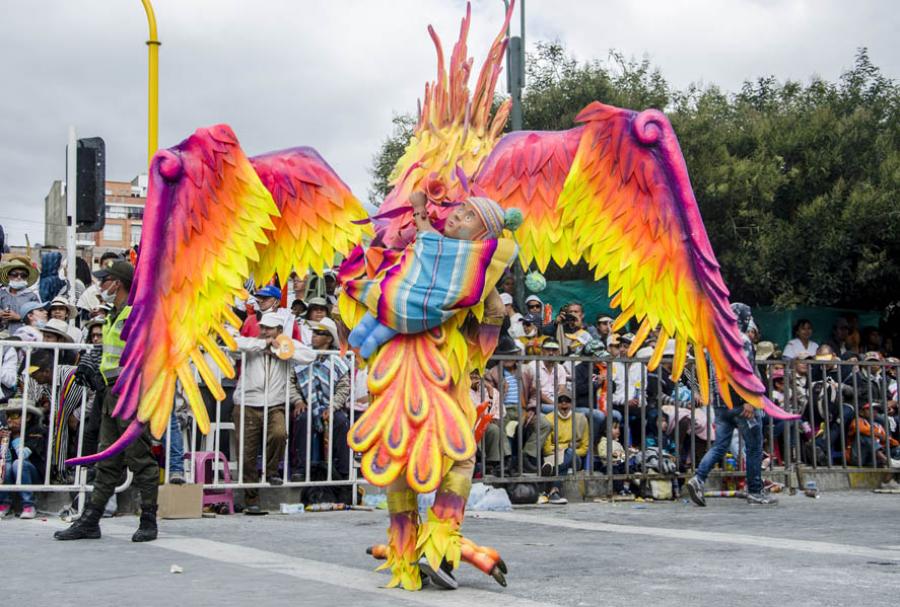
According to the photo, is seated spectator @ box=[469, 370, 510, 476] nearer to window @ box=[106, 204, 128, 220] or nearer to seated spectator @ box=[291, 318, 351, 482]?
seated spectator @ box=[291, 318, 351, 482]

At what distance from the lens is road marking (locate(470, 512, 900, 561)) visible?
627 cm

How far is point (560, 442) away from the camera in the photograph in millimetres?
10445

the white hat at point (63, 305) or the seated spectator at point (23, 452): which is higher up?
the white hat at point (63, 305)

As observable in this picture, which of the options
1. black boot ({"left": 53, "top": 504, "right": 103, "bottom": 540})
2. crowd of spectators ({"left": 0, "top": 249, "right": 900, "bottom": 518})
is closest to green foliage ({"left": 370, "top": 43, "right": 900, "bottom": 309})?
crowd of spectators ({"left": 0, "top": 249, "right": 900, "bottom": 518})

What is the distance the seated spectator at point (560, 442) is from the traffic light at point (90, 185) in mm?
4675

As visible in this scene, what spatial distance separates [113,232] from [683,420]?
87.1 meters

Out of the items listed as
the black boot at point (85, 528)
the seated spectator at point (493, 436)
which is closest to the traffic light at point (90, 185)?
the seated spectator at point (493, 436)

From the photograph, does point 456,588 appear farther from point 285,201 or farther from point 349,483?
point 349,483

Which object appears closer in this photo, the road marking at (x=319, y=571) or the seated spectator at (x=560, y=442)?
the road marking at (x=319, y=571)

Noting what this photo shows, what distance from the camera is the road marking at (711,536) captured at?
6.27m

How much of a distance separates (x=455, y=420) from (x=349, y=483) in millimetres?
4770

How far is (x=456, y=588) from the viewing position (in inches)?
192

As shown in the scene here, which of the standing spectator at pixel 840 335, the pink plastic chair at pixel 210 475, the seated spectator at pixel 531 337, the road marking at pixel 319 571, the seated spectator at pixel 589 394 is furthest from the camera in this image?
the standing spectator at pixel 840 335

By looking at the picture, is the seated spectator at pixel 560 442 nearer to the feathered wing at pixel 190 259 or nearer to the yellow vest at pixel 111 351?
the yellow vest at pixel 111 351
